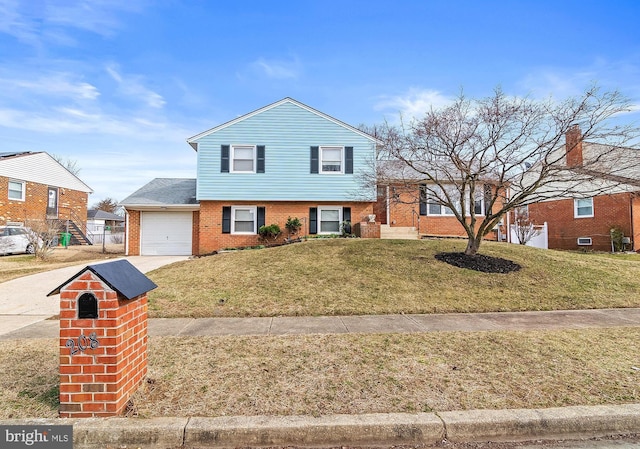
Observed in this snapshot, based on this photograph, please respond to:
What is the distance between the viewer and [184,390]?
3.55 metres

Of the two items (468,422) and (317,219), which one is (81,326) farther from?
(317,219)

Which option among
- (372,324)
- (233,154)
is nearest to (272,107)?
(233,154)

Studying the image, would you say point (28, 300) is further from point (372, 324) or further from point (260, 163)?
point (260, 163)

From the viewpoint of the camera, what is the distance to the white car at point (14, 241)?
728 inches

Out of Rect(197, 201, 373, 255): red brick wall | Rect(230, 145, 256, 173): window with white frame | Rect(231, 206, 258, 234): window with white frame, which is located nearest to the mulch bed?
Rect(197, 201, 373, 255): red brick wall

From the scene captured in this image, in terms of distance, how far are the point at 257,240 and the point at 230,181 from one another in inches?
116

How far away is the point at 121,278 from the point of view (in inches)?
130

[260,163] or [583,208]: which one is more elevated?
[260,163]

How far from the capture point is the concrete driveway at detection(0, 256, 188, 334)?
661 centimetres

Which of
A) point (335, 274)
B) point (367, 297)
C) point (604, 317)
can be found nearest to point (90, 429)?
point (367, 297)

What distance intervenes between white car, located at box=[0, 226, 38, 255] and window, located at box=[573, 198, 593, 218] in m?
30.0

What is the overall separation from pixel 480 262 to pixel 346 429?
830cm

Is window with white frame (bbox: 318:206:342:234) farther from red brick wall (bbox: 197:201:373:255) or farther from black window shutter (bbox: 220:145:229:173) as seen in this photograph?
black window shutter (bbox: 220:145:229:173)

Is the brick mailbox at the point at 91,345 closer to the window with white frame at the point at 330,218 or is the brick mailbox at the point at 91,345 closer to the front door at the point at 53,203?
the window with white frame at the point at 330,218
